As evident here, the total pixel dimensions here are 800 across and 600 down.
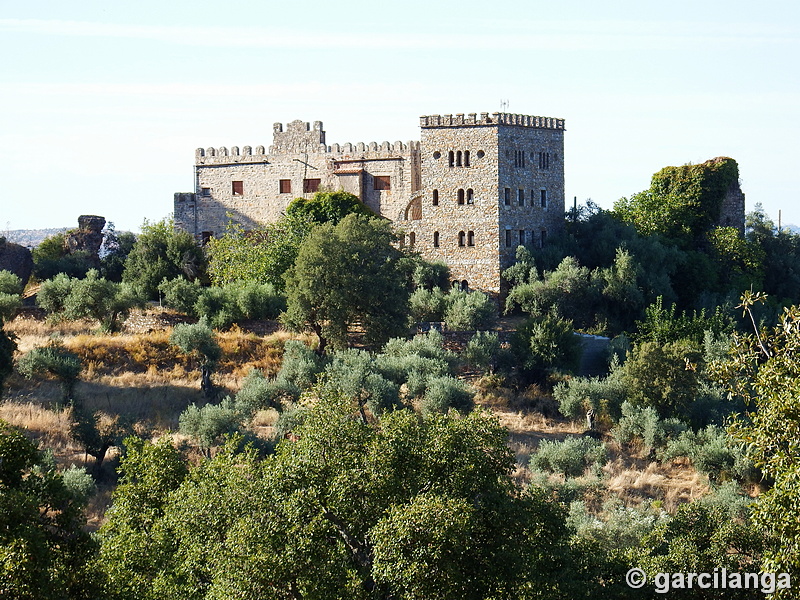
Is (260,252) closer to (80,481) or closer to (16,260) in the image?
(16,260)

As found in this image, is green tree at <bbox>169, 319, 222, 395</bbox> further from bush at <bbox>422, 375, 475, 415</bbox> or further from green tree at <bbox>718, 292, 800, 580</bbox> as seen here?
green tree at <bbox>718, 292, 800, 580</bbox>

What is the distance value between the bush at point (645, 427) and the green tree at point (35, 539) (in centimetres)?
2042

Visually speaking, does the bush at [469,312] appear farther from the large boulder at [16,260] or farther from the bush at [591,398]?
the large boulder at [16,260]

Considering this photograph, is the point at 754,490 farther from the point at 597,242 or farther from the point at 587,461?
the point at 597,242

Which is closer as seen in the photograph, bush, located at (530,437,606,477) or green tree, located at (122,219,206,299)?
bush, located at (530,437,606,477)

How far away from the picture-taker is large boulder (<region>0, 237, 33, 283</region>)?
48.9m

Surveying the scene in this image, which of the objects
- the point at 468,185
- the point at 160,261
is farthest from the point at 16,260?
the point at 468,185

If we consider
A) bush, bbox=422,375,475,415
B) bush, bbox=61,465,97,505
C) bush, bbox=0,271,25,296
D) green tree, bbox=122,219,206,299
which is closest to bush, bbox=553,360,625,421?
bush, bbox=422,375,475,415

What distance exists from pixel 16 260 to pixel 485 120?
2084cm

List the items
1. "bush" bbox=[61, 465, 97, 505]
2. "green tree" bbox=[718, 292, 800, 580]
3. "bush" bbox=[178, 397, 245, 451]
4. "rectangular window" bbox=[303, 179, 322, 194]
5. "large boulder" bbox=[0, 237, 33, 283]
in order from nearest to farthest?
"green tree" bbox=[718, 292, 800, 580]
"bush" bbox=[61, 465, 97, 505]
"bush" bbox=[178, 397, 245, 451]
"large boulder" bbox=[0, 237, 33, 283]
"rectangular window" bbox=[303, 179, 322, 194]

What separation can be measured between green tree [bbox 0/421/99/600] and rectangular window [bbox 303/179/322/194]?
33204 mm

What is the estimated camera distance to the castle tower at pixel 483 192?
43875 millimetres

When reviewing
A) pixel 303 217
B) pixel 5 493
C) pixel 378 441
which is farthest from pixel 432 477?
pixel 303 217

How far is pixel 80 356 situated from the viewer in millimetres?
37531
